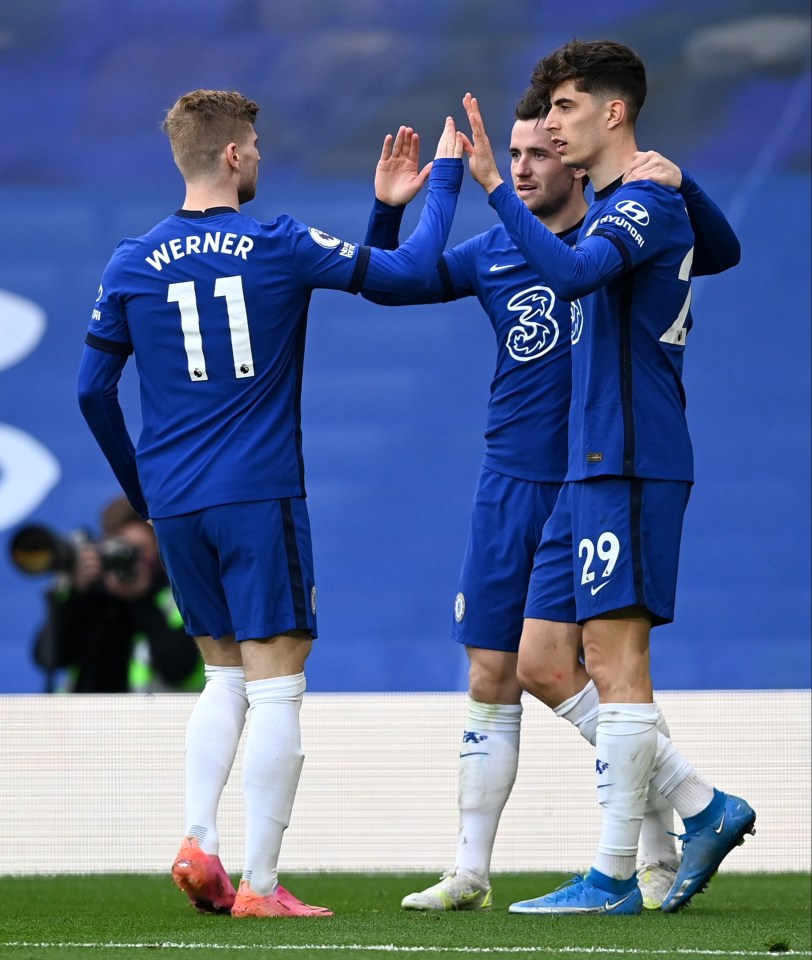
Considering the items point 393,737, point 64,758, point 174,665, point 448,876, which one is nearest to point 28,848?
point 64,758

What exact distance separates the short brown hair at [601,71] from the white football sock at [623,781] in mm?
1291

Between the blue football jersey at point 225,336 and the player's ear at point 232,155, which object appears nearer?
the blue football jersey at point 225,336

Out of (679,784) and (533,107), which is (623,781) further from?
(533,107)

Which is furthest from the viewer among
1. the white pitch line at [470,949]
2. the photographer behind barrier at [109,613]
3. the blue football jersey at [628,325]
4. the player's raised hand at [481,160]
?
the photographer behind barrier at [109,613]

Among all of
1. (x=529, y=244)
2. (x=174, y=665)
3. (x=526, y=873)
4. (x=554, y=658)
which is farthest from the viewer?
(x=174, y=665)

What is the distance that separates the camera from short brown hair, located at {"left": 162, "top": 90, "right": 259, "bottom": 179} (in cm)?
359

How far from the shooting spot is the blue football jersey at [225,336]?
348cm

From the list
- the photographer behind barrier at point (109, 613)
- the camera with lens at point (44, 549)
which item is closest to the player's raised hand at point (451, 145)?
the photographer behind barrier at point (109, 613)

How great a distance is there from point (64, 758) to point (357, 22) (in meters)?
3.01

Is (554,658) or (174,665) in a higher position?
(554,658)

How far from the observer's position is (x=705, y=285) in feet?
20.9

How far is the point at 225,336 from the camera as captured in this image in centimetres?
349

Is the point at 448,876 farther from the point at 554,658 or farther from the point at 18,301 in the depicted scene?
the point at 18,301

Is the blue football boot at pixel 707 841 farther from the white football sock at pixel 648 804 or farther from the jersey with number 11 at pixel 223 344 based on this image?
the jersey with number 11 at pixel 223 344
